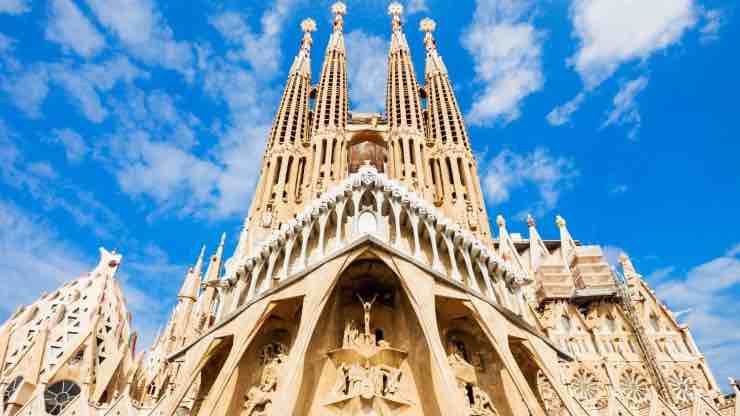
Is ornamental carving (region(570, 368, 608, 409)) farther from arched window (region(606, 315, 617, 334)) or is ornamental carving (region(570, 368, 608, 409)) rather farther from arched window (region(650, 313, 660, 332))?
arched window (region(650, 313, 660, 332))

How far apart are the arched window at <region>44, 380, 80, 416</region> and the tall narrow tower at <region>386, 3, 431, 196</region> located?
16.9m

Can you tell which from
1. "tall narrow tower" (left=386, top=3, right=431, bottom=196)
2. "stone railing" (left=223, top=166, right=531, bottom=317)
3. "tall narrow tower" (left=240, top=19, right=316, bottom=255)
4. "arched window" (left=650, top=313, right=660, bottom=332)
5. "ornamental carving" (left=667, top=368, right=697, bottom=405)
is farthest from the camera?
"tall narrow tower" (left=386, top=3, right=431, bottom=196)

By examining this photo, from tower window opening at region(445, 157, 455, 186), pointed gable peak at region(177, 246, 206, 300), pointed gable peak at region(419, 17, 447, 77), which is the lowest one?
pointed gable peak at region(177, 246, 206, 300)

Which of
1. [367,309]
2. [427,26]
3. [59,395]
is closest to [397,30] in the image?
[427,26]

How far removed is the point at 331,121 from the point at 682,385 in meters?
21.8

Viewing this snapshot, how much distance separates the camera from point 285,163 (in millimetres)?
24766

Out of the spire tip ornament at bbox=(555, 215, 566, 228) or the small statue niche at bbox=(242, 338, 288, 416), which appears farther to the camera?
the spire tip ornament at bbox=(555, 215, 566, 228)

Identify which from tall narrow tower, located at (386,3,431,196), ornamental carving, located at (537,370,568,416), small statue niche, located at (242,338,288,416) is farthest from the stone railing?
tall narrow tower, located at (386,3,431,196)

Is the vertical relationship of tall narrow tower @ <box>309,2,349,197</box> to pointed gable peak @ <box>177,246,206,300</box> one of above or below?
above

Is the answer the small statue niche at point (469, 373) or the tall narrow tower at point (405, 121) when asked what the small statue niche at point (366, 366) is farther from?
the tall narrow tower at point (405, 121)

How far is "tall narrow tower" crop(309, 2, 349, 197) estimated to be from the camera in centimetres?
2345

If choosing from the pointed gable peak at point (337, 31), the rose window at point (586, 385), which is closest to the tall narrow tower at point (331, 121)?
the pointed gable peak at point (337, 31)

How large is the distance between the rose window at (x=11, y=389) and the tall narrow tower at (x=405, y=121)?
58.7 ft

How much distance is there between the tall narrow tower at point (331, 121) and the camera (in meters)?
23.4
